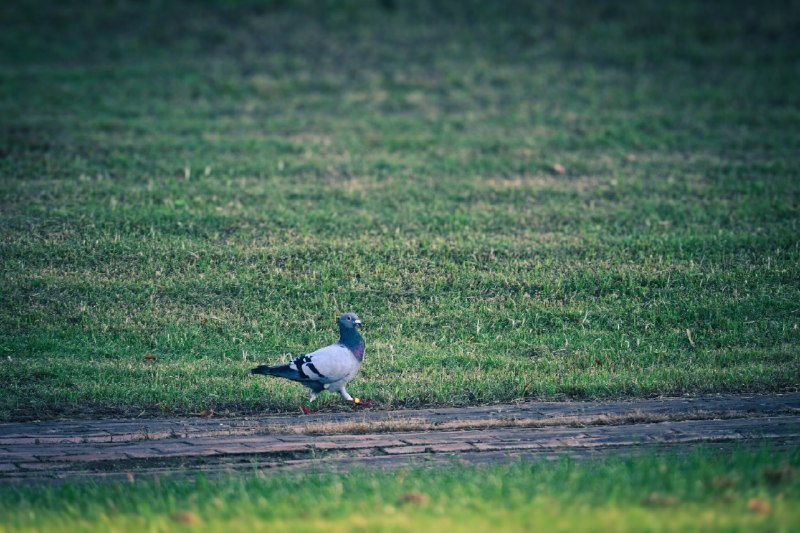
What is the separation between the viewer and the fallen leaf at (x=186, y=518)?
5895mm

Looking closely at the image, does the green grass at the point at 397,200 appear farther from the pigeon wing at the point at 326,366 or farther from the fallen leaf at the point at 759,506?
the fallen leaf at the point at 759,506

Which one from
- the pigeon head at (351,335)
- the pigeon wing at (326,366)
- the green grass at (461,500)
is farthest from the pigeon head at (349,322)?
the green grass at (461,500)

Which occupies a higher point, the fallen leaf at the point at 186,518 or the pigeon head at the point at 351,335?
the pigeon head at the point at 351,335

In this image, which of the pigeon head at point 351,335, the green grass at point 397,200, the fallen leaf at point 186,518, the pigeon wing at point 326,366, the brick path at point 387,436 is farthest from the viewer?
the green grass at point 397,200

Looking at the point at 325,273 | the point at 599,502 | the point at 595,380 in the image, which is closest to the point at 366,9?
the point at 325,273

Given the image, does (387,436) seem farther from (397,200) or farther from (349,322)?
(397,200)

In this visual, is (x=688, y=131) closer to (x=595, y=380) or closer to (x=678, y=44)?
(x=678, y=44)

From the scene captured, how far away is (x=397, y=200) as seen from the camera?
17.2m

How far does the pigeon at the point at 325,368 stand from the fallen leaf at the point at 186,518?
136 inches

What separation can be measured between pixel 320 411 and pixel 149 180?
9316 mm

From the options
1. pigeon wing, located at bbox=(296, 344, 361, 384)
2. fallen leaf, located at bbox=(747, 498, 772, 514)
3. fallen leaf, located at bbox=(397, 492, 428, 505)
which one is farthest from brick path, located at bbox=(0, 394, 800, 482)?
fallen leaf, located at bbox=(747, 498, 772, 514)

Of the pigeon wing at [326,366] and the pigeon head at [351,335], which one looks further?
the pigeon head at [351,335]

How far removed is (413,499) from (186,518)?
1.53 meters

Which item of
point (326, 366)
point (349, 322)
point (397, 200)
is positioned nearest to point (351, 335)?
point (349, 322)
